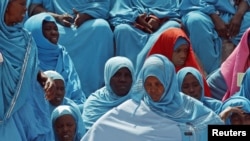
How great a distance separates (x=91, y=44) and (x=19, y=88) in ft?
9.14

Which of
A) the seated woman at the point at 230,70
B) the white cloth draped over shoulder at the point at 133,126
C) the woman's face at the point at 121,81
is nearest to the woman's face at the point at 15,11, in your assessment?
the white cloth draped over shoulder at the point at 133,126

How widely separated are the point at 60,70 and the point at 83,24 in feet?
2.70

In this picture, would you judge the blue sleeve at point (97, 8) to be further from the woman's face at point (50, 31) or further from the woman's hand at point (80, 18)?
the woman's face at point (50, 31)

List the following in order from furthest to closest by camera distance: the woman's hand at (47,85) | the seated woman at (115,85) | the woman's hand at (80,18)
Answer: the woman's hand at (80,18)
the seated woman at (115,85)
the woman's hand at (47,85)

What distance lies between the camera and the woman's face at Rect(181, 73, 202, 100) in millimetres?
8828

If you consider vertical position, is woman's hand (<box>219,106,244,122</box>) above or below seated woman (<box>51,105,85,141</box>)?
above

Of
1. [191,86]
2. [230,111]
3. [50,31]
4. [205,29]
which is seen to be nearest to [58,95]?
[50,31]

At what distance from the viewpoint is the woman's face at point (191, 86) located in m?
8.83

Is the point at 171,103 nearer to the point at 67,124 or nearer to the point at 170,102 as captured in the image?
the point at 170,102

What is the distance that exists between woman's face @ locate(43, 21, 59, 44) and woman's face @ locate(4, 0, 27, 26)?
192 cm

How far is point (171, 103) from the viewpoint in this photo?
25.3 ft

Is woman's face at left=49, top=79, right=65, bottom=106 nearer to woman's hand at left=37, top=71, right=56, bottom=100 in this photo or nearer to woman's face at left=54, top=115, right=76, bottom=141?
woman's face at left=54, top=115, right=76, bottom=141

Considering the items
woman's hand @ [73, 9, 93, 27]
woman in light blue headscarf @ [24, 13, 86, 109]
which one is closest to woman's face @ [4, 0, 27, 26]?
woman in light blue headscarf @ [24, 13, 86, 109]

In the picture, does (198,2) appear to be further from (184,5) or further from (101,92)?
(101,92)
